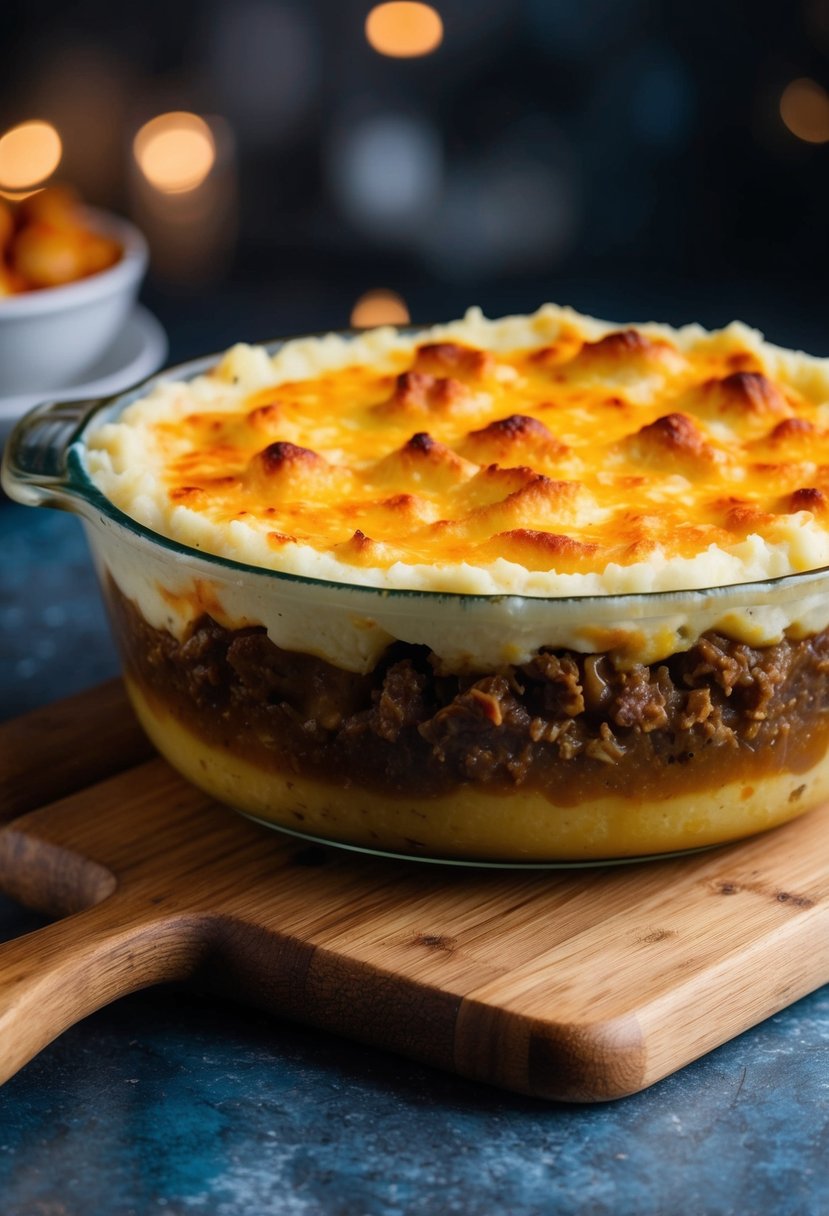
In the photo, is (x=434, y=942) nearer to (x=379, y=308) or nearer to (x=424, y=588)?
(x=424, y=588)

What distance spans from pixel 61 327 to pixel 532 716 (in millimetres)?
1808

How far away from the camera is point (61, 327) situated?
3215 mm

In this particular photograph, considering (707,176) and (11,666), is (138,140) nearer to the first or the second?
(707,176)

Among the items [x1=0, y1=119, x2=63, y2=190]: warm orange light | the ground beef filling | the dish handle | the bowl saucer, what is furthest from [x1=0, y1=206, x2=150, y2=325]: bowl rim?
the ground beef filling

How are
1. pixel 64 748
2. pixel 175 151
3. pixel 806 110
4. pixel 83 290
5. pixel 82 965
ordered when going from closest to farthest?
pixel 82 965 → pixel 64 748 → pixel 83 290 → pixel 806 110 → pixel 175 151

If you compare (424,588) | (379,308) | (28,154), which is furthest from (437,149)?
(424,588)

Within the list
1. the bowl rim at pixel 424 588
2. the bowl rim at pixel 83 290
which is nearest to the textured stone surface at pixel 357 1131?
the bowl rim at pixel 424 588

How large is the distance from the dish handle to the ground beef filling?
28cm

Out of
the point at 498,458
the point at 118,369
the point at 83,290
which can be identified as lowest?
the point at 118,369

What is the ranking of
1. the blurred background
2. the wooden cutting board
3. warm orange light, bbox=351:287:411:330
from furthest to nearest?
the blurred background, warm orange light, bbox=351:287:411:330, the wooden cutting board

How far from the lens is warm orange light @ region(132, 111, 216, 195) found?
14.6ft

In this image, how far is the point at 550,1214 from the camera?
147 centimetres

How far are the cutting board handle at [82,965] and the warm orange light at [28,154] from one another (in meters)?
2.98

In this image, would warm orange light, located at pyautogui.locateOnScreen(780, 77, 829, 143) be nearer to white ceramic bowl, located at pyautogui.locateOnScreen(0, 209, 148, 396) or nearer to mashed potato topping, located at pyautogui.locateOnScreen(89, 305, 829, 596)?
white ceramic bowl, located at pyautogui.locateOnScreen(0, 209, 148, 396)
